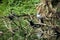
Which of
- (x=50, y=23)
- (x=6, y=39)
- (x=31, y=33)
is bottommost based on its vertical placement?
(x=6, y=39)

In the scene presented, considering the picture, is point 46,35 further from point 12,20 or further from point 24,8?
point 24,8

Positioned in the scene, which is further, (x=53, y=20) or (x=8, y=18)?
(x=8, y=18)

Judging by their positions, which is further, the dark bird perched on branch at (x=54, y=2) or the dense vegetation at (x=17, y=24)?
the dense vegetation at (x=17, y=24)

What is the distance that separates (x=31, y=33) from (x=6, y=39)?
734mm

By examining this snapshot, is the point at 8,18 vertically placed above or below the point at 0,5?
above

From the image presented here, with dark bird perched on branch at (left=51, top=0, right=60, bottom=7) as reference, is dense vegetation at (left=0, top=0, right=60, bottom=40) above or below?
below

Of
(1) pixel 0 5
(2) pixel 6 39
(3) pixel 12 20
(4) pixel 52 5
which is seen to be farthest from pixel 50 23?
(1) pixel 0 5

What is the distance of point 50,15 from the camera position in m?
2.79

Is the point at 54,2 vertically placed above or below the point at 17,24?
above

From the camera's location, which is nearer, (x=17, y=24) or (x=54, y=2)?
(x=54, y=2)

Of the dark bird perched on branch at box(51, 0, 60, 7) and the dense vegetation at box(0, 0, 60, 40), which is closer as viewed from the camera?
the dark bird perched on branch at box(51, 0, 60, 7)

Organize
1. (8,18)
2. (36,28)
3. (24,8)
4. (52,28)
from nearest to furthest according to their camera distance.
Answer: (52,28), (36,28), (8,18), (24,8)

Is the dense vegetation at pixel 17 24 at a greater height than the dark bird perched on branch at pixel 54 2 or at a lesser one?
lesser

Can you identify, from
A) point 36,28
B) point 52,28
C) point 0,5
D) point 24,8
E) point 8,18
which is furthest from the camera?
point 0,5
